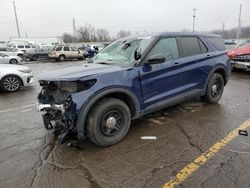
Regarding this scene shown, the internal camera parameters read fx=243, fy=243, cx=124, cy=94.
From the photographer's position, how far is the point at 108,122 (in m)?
3.88

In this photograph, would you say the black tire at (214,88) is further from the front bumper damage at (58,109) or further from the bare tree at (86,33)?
the bare tree at (86,33)

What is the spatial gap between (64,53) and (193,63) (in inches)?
874

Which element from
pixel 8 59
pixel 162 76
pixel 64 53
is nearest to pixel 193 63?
pixel 162 76

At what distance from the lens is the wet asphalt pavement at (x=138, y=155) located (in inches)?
119

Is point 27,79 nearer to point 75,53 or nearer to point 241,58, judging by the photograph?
point 241,58

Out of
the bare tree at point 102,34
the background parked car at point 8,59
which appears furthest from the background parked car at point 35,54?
the bare tree at point 102,34

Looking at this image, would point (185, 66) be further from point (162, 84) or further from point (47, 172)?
point (47, 172)

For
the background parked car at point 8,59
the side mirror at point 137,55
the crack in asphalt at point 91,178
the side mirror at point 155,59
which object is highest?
the side mirror at point 137,55

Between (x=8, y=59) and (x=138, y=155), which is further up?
(x=8, y=59)

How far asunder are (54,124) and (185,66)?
2.80 metres

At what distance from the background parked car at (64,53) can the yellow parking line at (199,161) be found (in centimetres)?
2319

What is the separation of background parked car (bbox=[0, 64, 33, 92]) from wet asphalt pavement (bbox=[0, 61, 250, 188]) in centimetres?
327

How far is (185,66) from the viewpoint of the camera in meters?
4.97

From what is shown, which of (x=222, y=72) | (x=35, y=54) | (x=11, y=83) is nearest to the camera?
(x=222, y=72)
